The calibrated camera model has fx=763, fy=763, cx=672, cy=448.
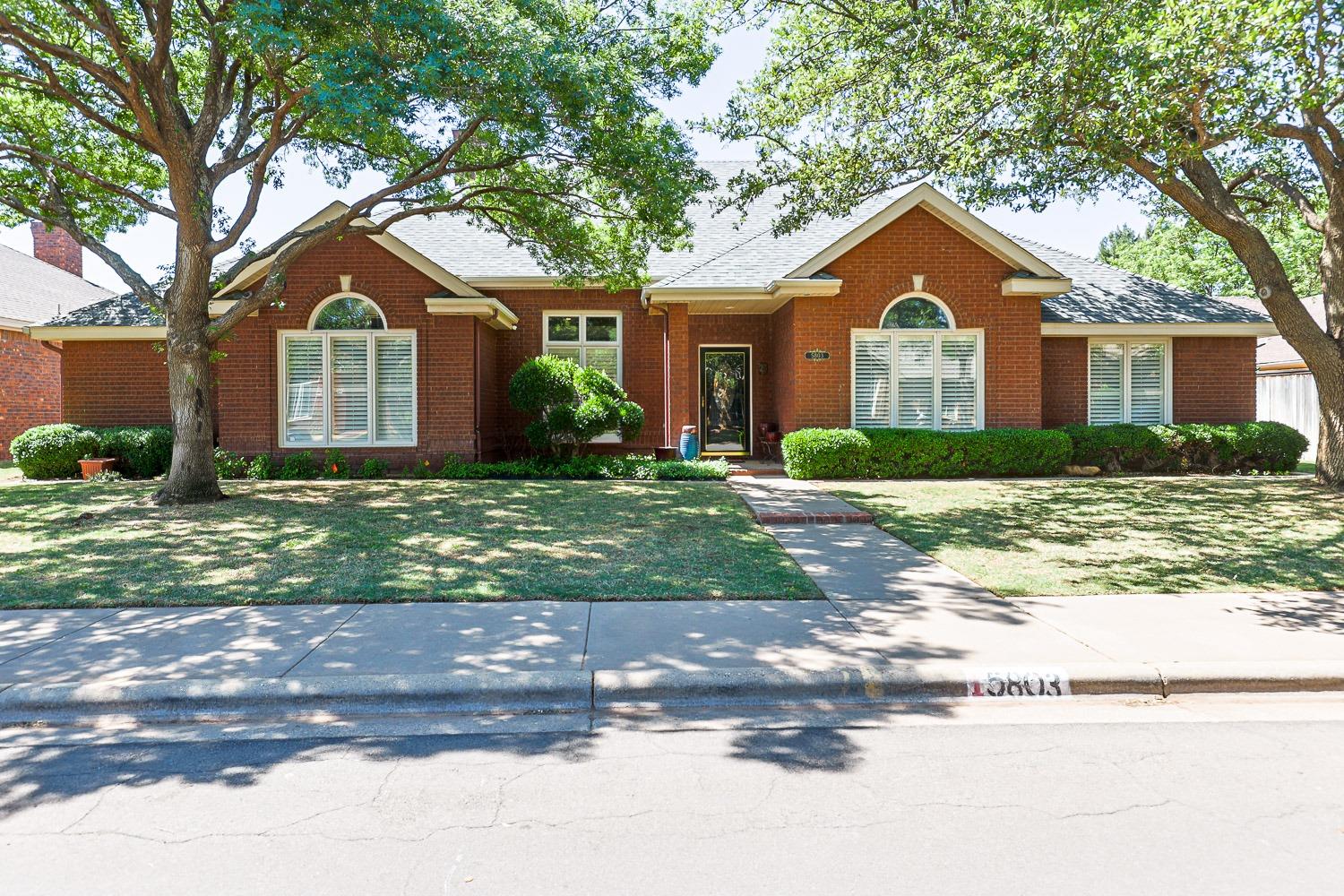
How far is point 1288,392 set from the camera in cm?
2372

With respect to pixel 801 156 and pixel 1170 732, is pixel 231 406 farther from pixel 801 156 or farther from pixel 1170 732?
pixel 1170 732

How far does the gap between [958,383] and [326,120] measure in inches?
479

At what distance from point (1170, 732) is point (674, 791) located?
110 inches

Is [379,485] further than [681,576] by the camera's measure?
Yes

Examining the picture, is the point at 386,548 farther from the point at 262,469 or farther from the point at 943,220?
the point at 943,220

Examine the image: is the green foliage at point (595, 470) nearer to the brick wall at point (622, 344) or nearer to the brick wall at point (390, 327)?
the brick wall at point (390, 327)

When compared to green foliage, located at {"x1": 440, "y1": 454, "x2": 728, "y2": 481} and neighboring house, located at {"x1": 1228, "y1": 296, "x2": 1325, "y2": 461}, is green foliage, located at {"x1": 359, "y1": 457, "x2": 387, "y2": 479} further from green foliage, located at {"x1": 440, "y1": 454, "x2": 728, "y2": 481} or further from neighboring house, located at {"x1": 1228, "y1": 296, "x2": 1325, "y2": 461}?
neighboring house, located at {"x1": 1228, "y1": 296, "x2": 1325, "y2": 461}

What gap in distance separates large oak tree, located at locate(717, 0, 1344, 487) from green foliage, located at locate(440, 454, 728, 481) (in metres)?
4.75

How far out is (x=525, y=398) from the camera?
49.3 ft

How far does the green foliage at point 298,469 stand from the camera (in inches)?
587

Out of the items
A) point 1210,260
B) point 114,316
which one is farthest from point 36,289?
point 1210,260

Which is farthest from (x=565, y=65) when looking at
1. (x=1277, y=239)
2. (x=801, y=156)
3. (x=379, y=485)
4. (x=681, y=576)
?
(x=1277, y=239)

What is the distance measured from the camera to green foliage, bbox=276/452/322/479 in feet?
48.9

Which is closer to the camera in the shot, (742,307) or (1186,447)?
(1186,447)
